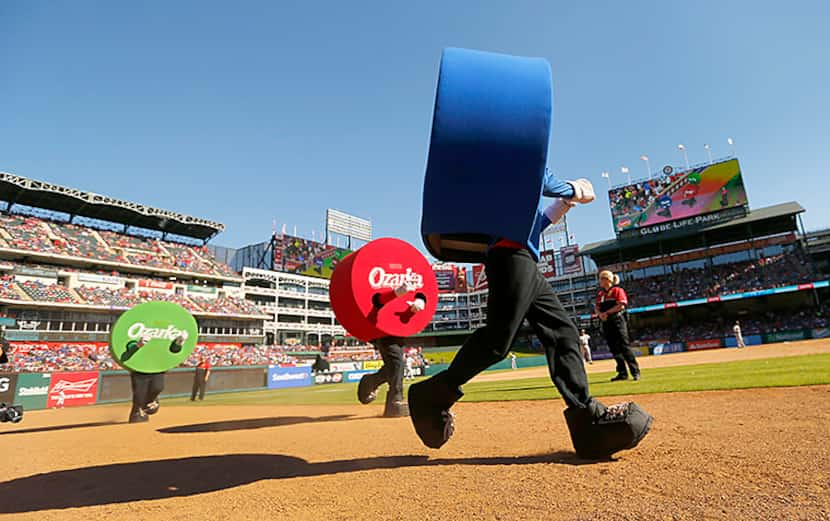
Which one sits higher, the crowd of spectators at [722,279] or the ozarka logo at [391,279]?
the crowd of spectators at [722,279]

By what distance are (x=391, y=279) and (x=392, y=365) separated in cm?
123

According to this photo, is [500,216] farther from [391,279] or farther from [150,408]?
[150,408]

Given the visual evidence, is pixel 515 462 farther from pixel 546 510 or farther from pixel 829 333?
pixel 829 333

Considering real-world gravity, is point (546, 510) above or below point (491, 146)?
below

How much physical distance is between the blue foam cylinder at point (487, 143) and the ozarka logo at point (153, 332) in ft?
21.7

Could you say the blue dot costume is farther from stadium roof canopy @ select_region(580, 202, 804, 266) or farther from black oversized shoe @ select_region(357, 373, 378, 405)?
stadium roof canopy @ select_region(580, 202, 804, 266)

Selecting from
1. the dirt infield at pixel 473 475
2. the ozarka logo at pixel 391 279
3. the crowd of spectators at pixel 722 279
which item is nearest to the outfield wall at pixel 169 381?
the crowd of spectators at pixel 722 279

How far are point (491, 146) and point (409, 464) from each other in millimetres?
2046

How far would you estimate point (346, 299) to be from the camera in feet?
17.4

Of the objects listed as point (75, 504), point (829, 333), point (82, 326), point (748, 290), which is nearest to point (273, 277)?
point (82, 326)

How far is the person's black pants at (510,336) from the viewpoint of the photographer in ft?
8.75

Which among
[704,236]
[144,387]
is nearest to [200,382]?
[144,387]

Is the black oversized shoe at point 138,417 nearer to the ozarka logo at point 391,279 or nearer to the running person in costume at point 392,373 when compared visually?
the running person in costume at point 392,373

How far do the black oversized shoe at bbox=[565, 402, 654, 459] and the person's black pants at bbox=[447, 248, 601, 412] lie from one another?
0.07 m
